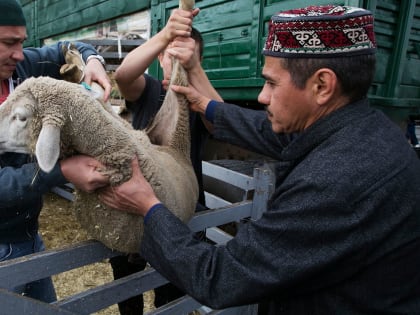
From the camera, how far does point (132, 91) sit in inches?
82.7

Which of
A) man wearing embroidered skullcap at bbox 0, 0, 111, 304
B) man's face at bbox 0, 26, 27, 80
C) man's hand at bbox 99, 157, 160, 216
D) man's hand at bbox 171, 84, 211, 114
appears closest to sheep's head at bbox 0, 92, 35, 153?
man wearing embroidered skullcap at bbox 0, 0, 111, 304

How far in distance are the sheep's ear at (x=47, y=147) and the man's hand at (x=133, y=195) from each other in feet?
0.86

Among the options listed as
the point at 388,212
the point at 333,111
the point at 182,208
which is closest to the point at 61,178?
the point at 182,208

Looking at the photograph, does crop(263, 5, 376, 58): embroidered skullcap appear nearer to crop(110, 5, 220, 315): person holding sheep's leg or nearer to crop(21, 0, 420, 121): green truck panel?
crop(110, 5, 220, 315): person holding sheep's leg

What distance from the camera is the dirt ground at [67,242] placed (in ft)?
11.7

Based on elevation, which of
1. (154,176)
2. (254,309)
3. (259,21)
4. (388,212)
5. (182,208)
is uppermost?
(259,21)

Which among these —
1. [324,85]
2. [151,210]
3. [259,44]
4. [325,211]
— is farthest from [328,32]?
[259,44]

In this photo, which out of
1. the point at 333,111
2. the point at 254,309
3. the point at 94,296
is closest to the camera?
the point at 333,111

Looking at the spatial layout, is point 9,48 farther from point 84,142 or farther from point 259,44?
point 259,44

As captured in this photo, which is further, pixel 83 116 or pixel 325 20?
pixel 83 116

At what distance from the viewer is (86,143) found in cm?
136

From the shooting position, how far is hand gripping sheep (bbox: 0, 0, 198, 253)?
127 centimetres

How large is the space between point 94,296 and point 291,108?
3.96 feet

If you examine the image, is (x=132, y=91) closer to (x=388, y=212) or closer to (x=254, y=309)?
(x=388, y=212)
